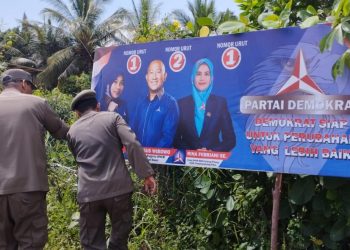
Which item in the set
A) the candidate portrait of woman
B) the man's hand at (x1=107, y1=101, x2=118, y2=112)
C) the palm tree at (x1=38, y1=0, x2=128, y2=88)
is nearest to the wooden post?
the candidate portrait of woman

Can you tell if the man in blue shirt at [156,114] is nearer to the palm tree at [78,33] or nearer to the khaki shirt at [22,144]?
the khaki shirt at [22,144]

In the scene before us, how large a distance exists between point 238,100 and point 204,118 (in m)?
0.35

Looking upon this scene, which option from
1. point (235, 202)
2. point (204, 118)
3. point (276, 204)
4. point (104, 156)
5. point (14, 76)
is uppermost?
point (14, 76)

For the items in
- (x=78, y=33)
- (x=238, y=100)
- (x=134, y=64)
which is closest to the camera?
(x=238, y=100)

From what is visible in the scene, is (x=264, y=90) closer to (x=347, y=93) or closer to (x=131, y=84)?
(x=347, y=93)

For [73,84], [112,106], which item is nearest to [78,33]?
[73,84]

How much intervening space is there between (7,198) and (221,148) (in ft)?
5.34

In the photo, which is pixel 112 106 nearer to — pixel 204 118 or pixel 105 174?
pixel 105 174

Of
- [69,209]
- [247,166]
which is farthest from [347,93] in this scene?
[69,209]

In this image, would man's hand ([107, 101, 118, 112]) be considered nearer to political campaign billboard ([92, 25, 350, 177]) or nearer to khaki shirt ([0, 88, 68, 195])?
political campaign billboard ([92, 25, 350, 177])

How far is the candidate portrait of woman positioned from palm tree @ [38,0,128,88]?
2262cm

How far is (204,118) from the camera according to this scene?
3688 millimetres

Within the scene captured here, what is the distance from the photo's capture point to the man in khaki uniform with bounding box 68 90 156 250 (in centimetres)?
360

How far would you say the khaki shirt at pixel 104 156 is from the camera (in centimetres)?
360
